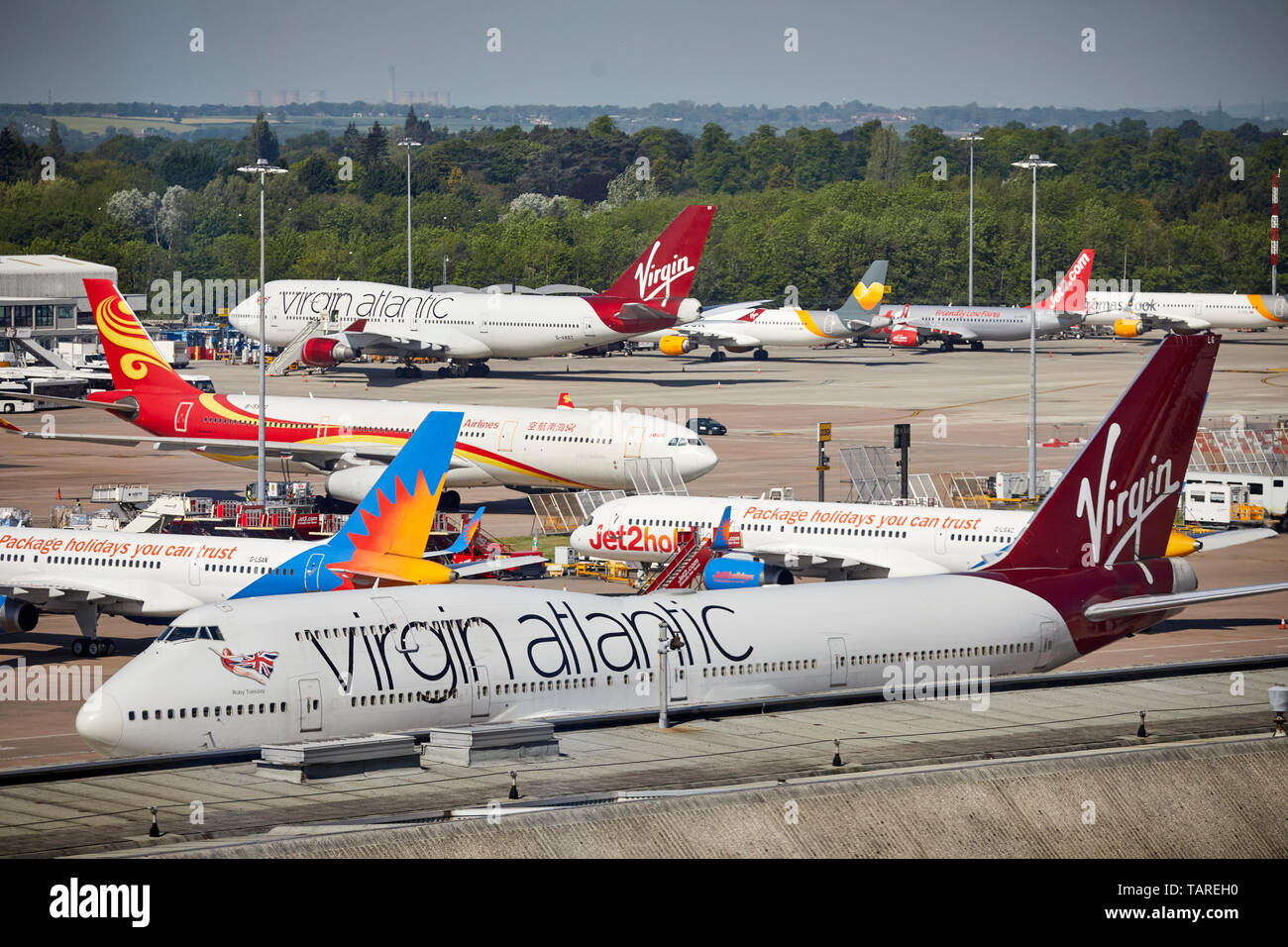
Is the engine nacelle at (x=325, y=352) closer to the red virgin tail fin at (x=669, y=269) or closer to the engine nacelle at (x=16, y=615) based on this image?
the red virgin tail fin at (x=669, y=269)

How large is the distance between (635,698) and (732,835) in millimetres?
11245

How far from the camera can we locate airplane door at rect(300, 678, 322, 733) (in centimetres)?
3130

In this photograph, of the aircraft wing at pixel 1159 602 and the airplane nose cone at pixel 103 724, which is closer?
the airplane nose cone at pixel 103 724

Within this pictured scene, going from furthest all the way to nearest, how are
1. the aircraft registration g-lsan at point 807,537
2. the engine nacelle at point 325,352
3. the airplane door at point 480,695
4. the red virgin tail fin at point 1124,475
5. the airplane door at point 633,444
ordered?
the engine nacelle at point 325,352, the airplane door at point 633,444, the aircraft registration g-lsan at point 807,537, the red virgin tail fin at point 1124,475, the airplane door at point 480,695

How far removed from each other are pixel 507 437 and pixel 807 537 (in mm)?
20319

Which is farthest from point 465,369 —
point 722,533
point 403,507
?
point 403,507

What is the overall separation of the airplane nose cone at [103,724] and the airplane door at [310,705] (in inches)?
119

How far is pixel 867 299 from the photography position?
17488 cm

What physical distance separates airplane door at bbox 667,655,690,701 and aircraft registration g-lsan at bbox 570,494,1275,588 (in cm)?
1904

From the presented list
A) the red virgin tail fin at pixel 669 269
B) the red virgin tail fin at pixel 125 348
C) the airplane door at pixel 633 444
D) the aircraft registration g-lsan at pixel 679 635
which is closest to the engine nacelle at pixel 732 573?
the aircraft registration g-lsan at pixel 679 635

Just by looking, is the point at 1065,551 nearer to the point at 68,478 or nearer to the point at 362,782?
the point at 362,782

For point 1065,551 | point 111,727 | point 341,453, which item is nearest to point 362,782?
point 111,727

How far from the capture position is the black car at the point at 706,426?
10794 cm

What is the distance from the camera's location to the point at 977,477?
87.1 meters
